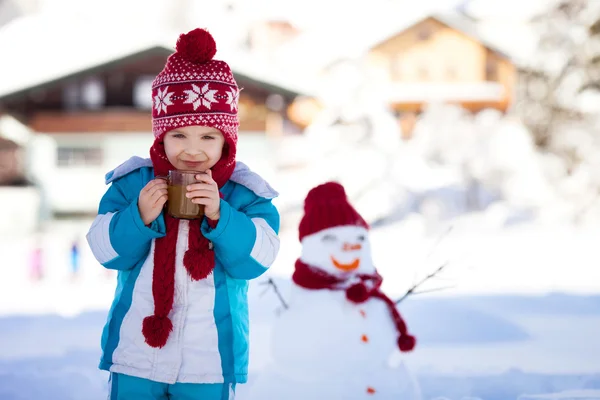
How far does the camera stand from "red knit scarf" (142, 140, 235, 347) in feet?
5.51

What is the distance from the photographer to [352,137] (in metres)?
13.5

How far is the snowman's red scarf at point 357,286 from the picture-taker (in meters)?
2.81

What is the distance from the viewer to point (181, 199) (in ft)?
5.35

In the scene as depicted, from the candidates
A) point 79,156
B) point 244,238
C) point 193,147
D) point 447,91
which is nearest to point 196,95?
point 193,147

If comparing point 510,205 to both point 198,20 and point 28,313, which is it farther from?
point 198,20

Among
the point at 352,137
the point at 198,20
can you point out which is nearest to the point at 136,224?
the point at 352,137

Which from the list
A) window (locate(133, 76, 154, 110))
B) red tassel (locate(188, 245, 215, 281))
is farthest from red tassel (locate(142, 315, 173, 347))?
window (locate(133, 76, 154, 110))

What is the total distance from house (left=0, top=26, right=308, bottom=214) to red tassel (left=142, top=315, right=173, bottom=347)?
11.6m

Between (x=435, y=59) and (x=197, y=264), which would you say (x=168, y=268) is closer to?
(x=197, y=264)

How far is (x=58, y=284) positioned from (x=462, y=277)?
4.57 metres

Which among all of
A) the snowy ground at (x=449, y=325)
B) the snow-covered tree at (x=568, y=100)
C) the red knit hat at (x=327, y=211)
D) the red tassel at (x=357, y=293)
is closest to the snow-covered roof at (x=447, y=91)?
the snow-covered tree at (x=568, y=100)

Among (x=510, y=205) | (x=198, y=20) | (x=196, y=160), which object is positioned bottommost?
(x=196, y=160)

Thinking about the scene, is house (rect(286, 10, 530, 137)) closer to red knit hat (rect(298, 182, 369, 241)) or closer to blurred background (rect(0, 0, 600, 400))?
blurred background (rect(0, 0, 600, 400))

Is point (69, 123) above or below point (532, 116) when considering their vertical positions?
below
